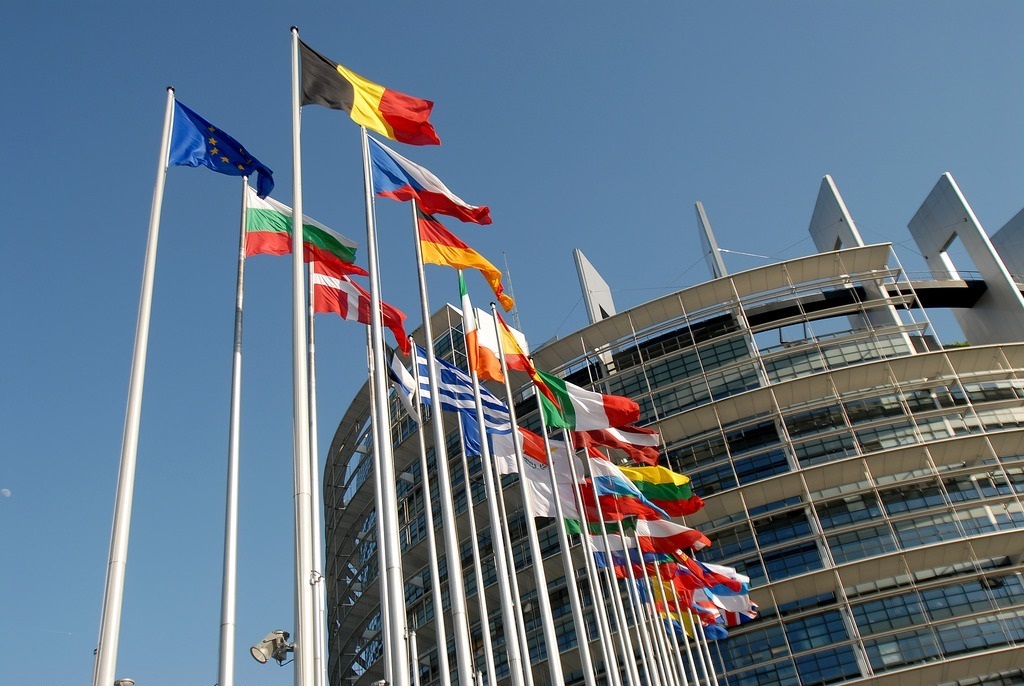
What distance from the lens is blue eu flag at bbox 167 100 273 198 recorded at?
16.3 m

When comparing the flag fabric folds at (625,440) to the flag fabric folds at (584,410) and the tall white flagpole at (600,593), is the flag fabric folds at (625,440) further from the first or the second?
the flag fabric folds at (584,410)

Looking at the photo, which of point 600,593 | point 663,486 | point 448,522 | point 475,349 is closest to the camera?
point 448,522

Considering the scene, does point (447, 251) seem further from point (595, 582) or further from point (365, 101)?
point (595, 582)

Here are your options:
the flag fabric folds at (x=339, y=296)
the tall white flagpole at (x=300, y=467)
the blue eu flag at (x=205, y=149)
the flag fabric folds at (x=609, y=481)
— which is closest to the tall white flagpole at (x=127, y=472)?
the blue eu flag at (x=205, y=149)

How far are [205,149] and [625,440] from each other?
18282mm

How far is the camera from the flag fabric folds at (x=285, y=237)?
18.0m

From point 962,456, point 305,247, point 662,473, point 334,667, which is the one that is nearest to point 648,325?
point 962,456

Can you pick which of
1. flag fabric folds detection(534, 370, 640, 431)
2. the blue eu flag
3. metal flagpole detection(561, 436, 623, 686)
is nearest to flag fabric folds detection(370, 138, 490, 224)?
the blue eu flag

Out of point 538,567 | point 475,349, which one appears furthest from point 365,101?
point 538,567

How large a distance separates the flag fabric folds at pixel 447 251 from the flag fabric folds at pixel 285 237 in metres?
1.84

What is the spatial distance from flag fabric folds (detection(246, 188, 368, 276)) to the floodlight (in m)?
7.74

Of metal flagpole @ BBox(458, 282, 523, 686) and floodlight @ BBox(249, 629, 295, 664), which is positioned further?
metal flagpole @ BBox(458, 282, 523, 686)

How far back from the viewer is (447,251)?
21.2 m

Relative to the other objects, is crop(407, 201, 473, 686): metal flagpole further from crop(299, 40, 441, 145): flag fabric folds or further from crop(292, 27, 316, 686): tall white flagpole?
crop(292, 27, 316, 686): tall white flagpole
